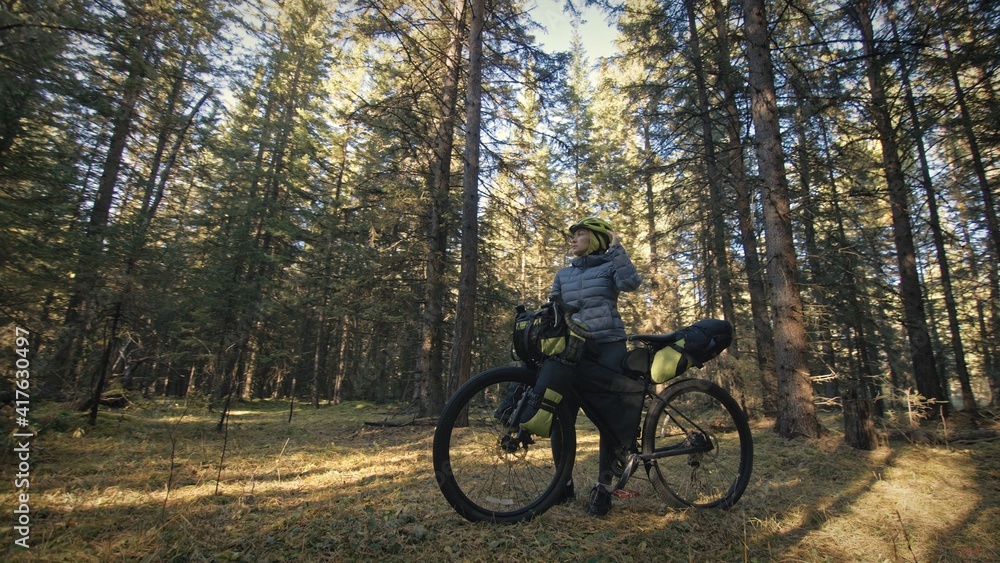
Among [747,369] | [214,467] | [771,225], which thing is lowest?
[214,467]

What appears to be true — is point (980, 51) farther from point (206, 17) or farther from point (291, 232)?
point (291, 232)

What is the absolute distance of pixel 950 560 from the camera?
2256 mm

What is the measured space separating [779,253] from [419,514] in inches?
245

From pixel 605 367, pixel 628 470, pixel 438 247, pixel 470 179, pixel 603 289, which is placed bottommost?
pixel 628 470

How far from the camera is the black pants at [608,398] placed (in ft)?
9.61

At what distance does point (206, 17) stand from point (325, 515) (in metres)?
8.51

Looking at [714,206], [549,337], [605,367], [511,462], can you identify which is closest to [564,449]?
[511,462]

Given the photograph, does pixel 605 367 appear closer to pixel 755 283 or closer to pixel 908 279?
pixel 755 283

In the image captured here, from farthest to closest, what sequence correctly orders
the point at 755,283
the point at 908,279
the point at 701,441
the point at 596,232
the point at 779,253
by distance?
the point at 755,283, the point at 908,279, the point at 779,253, the point at 596,232, the point at 701,441

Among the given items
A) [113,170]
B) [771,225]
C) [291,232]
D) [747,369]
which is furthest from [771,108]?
[291,232]

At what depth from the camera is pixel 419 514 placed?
8.84 ft

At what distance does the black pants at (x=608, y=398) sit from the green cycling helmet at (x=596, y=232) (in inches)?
33.1

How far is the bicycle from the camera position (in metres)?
2.57

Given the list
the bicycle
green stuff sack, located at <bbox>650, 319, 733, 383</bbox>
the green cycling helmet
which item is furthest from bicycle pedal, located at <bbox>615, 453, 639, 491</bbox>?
the green cycling helmet
